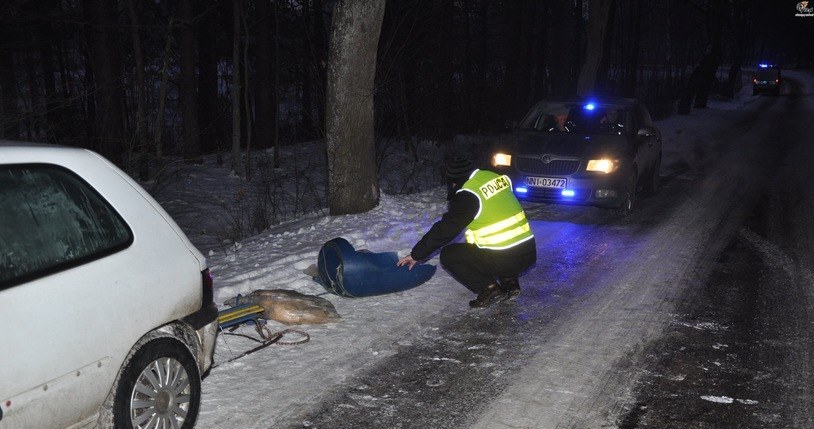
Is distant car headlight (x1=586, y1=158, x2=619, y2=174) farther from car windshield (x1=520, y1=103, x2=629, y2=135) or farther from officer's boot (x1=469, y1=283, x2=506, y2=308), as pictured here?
officer's boot (x1=469, y1=283, x2=506, y2=308)

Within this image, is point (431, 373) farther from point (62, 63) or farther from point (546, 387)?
point (62, 63)

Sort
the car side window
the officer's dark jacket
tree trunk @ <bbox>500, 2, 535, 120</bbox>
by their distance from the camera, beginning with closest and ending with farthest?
the car side window, the officer's dark jacket, tree trunk @ <bbox>500, 2, 535, 120</bbox>

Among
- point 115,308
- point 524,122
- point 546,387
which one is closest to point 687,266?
→ point 546,387

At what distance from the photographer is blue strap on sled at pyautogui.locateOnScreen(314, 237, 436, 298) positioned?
6.66 m

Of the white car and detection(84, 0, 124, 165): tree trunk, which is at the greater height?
detection(84, 0, 124, 165): tree trunk

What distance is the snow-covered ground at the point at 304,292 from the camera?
15.3 feet

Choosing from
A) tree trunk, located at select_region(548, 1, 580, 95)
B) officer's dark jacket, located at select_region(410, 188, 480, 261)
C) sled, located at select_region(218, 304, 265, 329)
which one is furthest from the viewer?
tree trunk, located at select_region(548, 1, 580, 95)

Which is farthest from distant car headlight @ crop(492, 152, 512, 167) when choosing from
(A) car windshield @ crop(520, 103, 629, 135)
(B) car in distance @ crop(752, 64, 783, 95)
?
(B) car in distance @ crop(752, 64, 783, 95)

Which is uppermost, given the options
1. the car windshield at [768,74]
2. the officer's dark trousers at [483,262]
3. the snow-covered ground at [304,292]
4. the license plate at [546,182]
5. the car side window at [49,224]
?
the car windshield at [768,74]

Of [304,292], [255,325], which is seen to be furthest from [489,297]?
[255,325]

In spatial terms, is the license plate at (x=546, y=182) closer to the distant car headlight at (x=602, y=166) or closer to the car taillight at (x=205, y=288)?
the distant car headlight at (x=602, y=166)

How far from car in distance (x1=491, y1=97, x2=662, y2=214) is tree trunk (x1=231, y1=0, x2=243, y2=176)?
7197mm

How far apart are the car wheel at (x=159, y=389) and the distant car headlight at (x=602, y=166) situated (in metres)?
7.49

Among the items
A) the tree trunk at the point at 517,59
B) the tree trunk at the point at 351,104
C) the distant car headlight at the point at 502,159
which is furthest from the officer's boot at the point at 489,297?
the tree trunk at the point at 517,59
